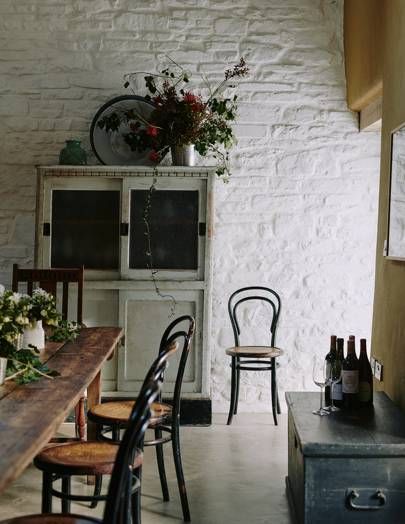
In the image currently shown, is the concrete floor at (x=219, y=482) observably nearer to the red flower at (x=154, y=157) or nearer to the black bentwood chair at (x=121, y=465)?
the black bentwood chair at (x=121, y=465)

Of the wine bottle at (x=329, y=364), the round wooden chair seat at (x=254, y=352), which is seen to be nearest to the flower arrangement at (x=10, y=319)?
the wine bottle at (x=329, y=364)

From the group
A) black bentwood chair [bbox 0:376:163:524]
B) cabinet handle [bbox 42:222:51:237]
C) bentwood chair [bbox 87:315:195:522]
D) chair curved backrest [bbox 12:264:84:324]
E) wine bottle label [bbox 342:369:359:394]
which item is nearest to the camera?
black bentwood chair [bbox 0:376:163:524]

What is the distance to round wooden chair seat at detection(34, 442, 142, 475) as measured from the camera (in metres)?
2.84

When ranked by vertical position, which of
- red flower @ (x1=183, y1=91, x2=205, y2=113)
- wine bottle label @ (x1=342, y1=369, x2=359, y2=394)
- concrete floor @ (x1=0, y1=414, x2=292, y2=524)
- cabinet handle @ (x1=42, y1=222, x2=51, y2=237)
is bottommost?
concrete floor @ (x1=0, y1=414, x2=292, y2=524)

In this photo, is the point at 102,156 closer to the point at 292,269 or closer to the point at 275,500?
the point at 292,269

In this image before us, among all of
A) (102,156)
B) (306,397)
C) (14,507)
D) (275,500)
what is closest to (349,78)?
(102,156)

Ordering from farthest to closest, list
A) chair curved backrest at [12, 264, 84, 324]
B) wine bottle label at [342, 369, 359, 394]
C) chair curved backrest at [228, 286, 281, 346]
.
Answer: chair curved backrest at [228, 286, 281, 346]
chair curved backrest at [12, 264, 84, 324]
wine bottle label at [342, 369, 359, 394]

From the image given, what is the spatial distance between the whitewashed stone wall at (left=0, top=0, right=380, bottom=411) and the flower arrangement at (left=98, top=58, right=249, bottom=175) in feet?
0.36

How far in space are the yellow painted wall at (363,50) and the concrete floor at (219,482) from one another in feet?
7.49

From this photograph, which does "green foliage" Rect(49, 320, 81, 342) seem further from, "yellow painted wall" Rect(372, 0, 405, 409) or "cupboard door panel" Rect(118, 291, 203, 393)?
"yellow painted wall" Rect(372, 0, 405, 409)

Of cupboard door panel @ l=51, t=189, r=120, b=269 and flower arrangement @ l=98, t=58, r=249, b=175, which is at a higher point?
flower arrangement @ l=98, t=58, r=249, b=175

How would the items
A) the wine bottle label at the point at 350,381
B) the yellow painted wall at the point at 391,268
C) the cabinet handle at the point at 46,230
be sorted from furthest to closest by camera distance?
the cabinet handle at the point at 46,230 < the yellow painted wall at the point at 391,268 < the wine bottle label at the point at 350,381

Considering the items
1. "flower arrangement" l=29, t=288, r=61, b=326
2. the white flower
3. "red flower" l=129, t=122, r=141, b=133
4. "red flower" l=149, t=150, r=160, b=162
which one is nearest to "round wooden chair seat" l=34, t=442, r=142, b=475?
the white flower

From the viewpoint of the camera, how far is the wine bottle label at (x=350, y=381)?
12.2 ft
